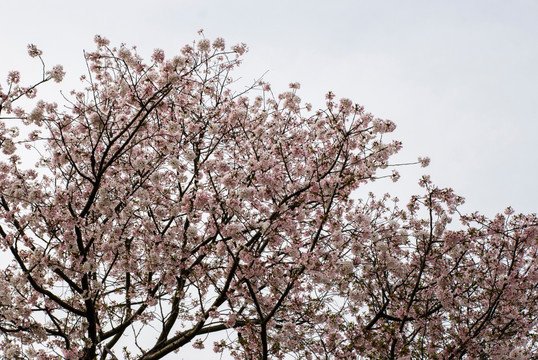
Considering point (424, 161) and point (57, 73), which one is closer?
point (57, 73)

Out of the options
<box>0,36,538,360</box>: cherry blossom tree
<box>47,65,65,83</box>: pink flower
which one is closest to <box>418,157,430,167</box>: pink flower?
<box>0,36,538,360</box>: cherry blossom tree

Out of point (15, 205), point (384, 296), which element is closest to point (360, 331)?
point (384, 296)

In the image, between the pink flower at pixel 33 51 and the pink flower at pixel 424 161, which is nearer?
the pink flower at pixel 33 51

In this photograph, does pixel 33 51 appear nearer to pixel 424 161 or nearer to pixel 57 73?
pixel 57 73

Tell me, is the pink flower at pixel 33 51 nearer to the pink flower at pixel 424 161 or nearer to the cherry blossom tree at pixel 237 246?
the cherry blossom tree at pixel 237 246

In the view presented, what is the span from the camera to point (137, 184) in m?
8.50

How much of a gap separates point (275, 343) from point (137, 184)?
3.78 meters

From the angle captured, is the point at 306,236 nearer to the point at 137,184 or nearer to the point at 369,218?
the point at 369,218

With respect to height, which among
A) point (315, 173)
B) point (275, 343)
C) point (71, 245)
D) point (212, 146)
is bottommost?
point (275, 343)

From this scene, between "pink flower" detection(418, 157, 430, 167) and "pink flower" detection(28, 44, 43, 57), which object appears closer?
"pink flower" detection(28, 44, 43, 57)

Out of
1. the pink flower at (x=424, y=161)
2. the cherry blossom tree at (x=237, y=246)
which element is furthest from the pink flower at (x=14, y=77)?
the pink flower at (x=424, y=161)

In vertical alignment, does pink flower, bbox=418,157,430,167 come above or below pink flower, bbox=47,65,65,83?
below

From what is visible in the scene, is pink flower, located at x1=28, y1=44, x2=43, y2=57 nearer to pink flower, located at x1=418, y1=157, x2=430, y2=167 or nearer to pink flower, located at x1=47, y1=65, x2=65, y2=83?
pink flower, located at x1=47, y1=65, x2=65, y2=83

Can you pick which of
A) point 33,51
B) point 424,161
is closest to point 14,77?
point 33,51
